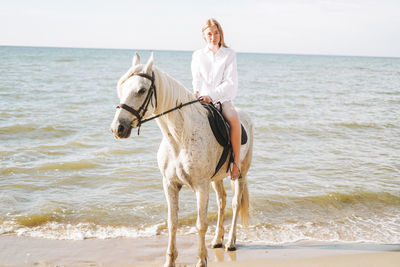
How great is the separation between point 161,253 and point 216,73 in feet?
7.82

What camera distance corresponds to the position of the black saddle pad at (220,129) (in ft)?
11.8

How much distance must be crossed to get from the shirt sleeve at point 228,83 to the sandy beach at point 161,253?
199 cm

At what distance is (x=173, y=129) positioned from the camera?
130 inches

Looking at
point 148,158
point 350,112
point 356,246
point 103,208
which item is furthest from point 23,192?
point 350,112

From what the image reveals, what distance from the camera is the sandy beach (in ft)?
13.7

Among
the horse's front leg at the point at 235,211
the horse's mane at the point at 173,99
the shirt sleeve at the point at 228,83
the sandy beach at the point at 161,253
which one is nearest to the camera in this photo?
the horse's mane at the point at 173,99

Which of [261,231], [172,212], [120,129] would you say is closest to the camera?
[120,129]

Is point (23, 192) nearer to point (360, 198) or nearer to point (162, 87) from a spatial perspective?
point (162, 87)

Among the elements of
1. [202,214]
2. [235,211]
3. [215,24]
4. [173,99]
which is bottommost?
[235,211]

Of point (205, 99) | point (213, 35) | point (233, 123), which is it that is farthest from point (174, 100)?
point (213, 35)

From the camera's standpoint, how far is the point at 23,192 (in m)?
6.40

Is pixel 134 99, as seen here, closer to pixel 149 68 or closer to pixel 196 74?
pixel 149 68

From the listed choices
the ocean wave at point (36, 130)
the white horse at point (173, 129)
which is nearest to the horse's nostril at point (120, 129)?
the white horse at point (173, 129)

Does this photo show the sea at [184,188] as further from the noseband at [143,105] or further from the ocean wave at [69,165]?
the noseband at [143,105]
